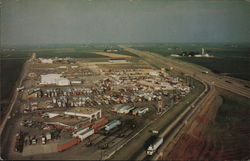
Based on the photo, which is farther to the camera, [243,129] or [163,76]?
[163,76]

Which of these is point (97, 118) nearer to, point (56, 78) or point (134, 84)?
point (134, 84)

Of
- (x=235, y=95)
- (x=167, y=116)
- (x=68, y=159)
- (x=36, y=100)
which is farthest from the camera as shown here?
(x=235, y=95)

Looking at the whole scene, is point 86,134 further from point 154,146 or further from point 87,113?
point 154,146

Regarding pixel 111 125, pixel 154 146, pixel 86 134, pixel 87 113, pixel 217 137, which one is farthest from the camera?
pixel 87 113

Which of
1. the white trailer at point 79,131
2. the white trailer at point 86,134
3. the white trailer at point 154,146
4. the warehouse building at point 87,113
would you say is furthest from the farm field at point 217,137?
the warehouse building at point 87,113

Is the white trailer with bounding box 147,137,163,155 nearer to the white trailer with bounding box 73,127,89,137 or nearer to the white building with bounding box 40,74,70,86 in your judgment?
the white trailer with bounding box 73,127,89,137

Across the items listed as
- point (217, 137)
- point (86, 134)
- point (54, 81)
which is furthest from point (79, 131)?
point (54, 81)

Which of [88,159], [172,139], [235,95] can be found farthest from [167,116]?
[235,95]

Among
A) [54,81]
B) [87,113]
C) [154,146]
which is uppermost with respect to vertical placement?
[54,81]
